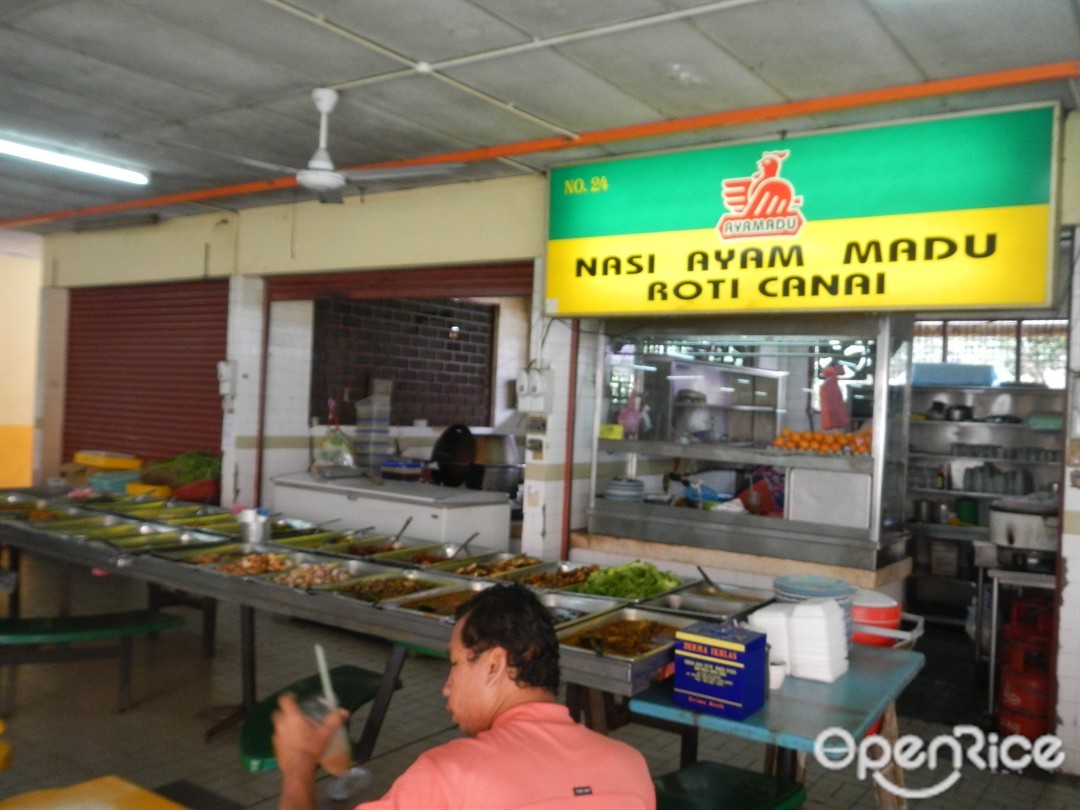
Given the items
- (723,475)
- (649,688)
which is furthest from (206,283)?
(649,688)

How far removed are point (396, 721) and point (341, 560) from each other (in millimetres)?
1015

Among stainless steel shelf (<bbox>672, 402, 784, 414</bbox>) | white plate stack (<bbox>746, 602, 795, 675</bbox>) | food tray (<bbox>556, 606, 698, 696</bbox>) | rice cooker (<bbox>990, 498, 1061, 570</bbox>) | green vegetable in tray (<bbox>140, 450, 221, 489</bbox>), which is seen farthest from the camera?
green vegetable in tray (<bbox>140, 450, 221, 489</bbox>)

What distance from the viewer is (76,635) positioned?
449 cm

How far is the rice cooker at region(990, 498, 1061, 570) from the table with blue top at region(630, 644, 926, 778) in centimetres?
231

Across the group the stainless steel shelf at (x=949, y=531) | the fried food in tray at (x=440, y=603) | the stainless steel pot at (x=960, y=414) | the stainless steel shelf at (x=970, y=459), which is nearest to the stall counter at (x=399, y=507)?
the fried food in tray at (x=440, y=603)

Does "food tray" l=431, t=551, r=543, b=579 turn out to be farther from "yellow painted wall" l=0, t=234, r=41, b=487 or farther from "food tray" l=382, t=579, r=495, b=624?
"yellow painted wall" l=0, t=234, r=41, b=487

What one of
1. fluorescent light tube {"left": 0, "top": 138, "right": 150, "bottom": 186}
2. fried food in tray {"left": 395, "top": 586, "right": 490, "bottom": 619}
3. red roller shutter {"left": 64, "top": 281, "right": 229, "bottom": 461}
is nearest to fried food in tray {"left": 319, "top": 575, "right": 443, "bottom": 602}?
fried food in tray {"left": 395, "top": 586, "right": 490, "bottom": 619}

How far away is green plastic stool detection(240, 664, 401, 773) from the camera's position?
3199mm

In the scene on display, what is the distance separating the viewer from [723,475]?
724 centimetres

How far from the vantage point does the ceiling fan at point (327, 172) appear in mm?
4762

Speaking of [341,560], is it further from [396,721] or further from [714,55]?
[714,55]

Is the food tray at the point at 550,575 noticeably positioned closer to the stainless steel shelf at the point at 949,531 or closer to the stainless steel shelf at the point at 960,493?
the stainless steel shelf at the point at 949,531

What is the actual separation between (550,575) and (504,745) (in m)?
2.72

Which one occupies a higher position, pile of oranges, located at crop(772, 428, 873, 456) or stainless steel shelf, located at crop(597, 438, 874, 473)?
pile of oranges, located at crop(772, 428, 873, 456)
